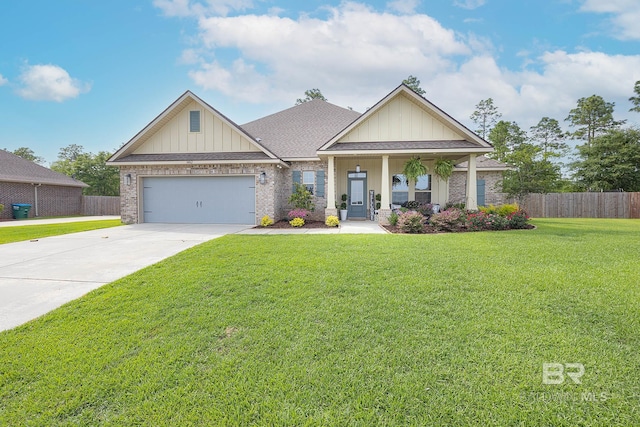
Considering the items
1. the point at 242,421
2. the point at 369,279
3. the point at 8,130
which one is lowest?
the point at 242,421

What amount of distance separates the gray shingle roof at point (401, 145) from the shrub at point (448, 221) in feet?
10.6

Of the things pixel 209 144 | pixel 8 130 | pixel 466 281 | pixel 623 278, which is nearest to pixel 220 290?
pixel 466 281

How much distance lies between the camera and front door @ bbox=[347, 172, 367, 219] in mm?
15469

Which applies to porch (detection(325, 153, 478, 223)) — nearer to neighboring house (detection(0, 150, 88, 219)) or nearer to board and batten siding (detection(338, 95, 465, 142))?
board and batten siding (detection(338, 95, 465, 142))

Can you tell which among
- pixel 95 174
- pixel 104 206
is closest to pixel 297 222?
pixel 104 206

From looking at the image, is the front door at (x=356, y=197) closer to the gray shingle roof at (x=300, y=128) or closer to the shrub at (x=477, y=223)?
the gray shingle roof at (x=300, y=128)

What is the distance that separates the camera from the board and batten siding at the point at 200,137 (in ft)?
43.9

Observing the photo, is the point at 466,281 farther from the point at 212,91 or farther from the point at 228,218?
the point at 212,91

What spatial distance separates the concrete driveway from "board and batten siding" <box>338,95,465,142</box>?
345 inches

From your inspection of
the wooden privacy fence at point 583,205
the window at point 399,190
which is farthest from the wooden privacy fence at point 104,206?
the wooden privacy fence at point 583,205

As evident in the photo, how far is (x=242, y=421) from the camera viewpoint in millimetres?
1997

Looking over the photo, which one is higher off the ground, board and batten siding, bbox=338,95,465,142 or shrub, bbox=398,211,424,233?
board and batten siding, bbox=338,95,465,142

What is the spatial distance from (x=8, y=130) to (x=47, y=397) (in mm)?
33963

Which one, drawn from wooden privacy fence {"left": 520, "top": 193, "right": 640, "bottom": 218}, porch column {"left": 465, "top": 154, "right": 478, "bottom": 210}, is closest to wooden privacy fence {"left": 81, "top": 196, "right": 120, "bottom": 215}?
porch column {"left": 465, "top": 154, "right": 478, "bottom": 210}
